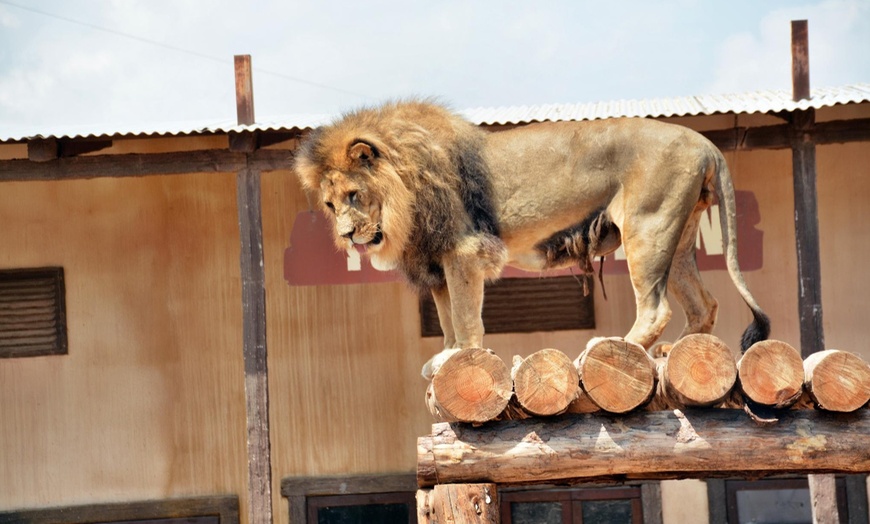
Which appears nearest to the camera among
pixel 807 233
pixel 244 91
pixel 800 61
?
pixel 807 233

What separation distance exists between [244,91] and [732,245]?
406 cm

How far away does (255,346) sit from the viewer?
8.12 metres

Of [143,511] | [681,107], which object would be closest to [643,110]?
[681,107]

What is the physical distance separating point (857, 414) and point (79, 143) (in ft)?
18.6

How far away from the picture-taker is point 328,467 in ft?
30.6

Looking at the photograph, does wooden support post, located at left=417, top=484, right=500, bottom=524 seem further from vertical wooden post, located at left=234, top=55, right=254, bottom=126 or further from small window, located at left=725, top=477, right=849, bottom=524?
small window, located at left=725, top=477, right=849, bottom=524

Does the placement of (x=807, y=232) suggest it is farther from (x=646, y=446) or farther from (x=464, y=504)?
(x=464, y=504)

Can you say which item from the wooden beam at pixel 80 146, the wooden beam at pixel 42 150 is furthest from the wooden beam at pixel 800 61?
the wooden beam at pixel 42 150

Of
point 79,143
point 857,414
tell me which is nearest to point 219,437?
point 79,143

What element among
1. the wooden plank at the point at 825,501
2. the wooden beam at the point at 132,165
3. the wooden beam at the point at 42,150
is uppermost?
the wooden beam at the point at 42,150

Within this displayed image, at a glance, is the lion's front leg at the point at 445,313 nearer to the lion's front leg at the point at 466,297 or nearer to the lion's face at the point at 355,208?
the lion's front leg at the point at 466,297

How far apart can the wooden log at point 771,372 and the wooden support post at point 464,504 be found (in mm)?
1075

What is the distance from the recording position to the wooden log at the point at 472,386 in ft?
15.0

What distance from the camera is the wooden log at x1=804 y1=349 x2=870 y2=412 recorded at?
4547 mm
